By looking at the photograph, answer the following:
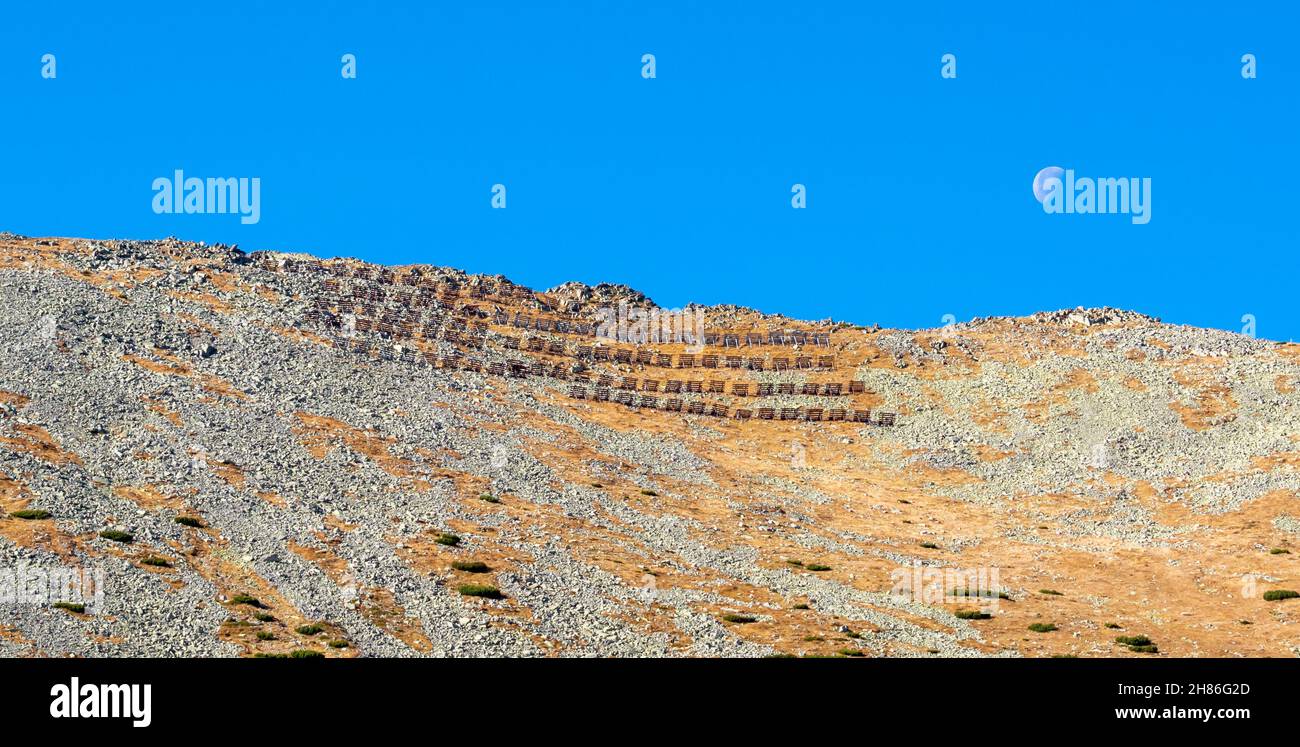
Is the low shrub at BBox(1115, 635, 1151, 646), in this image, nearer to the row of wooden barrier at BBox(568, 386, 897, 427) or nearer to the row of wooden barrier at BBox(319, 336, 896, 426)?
the row of wooden barrier at BBox(319, 336, 896, 426)

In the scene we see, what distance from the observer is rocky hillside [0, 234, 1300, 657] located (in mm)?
59188

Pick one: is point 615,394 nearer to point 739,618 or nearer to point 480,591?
point 480,591

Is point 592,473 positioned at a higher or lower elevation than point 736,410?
lower

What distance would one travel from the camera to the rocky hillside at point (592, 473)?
194 ft

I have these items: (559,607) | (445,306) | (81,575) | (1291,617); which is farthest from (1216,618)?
(445,306)

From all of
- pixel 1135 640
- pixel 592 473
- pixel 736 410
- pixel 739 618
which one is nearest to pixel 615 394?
pixel 736 410

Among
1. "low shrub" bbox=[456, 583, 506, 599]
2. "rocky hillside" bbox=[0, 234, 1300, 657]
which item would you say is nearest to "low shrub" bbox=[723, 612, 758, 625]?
"rocky hillside" bbox=[0, 234, 1300, 657]

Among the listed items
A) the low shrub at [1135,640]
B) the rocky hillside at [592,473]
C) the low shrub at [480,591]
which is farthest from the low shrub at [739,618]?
the low shrub at [1135,640]

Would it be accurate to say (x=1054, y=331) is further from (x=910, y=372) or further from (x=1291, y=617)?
(x=1291, y=617)

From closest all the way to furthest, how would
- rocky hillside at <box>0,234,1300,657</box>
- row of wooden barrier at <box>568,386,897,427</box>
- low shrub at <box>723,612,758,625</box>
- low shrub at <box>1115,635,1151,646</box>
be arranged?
rocky hillside at <box>0,234,1300,657</box>
low shrub at <box>1115,635,1151,646</box>
low shrub at <box>723,612,758,625</box>
row of wooden barrier at <box>568,386,897,427</box>

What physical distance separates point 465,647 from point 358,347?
6136 cm

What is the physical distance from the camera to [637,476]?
92.3 meters

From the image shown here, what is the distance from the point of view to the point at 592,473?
90.7 metres

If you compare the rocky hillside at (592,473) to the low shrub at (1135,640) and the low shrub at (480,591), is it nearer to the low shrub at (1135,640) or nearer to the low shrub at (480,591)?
the low shrub at (480,591)
